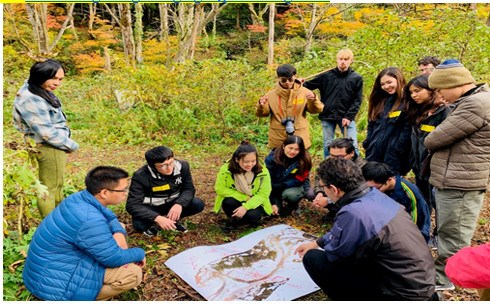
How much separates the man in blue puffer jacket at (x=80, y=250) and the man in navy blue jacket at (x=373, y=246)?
4.41ft

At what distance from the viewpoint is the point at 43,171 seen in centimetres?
323

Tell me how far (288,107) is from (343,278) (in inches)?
84.0

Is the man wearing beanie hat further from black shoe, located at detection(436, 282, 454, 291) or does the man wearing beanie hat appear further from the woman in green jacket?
the woman in green jacket

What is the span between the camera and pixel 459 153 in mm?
2578

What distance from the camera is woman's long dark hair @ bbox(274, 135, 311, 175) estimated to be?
3.70m

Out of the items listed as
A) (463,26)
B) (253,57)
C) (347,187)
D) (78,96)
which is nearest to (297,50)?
(253,57)

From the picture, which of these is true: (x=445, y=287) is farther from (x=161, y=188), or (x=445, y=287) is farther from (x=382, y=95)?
(x=161, y=188)

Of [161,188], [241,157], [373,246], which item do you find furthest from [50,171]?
[373,246]

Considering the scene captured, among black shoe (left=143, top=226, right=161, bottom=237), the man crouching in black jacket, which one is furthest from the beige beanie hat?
black shoe (left=143, top=226, right=161, bottom=237)

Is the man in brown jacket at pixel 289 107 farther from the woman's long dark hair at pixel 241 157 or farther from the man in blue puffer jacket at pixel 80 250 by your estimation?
the man in blue puffer jacket at pixel 80 250

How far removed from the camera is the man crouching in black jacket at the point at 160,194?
330 cm

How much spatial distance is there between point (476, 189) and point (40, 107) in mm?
3238

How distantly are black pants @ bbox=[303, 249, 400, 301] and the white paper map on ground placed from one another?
27 cm

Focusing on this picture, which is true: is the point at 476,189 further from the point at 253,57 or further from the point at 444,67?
the point at 253,57
